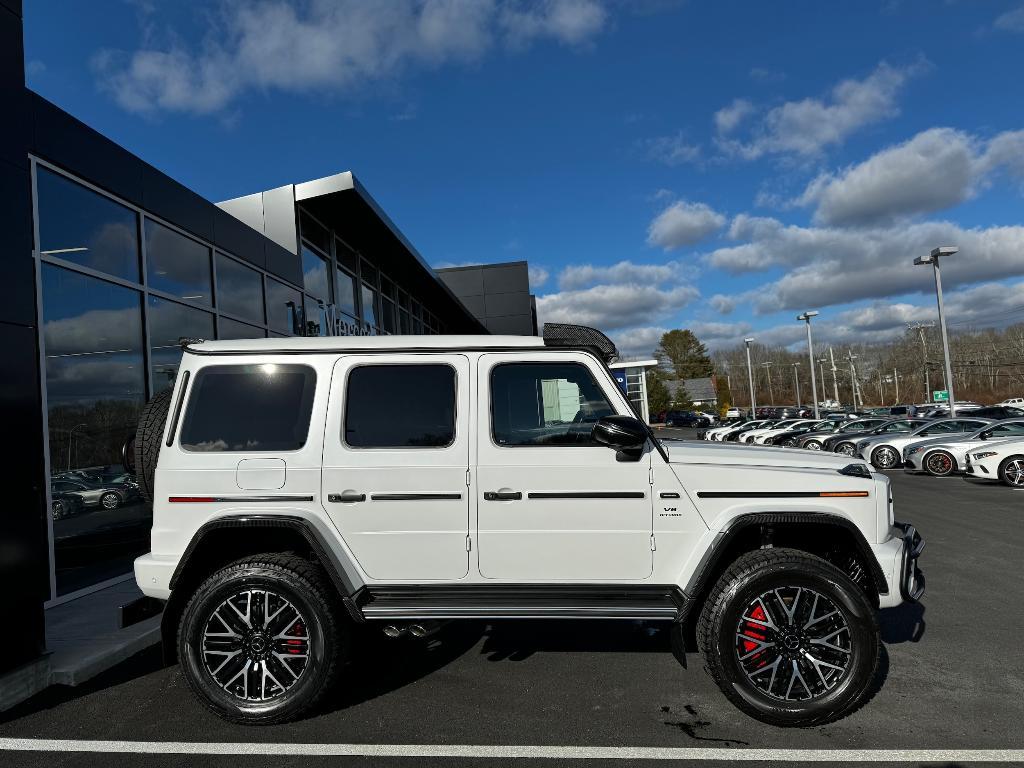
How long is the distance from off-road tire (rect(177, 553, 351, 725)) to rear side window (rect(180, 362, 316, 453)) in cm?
71

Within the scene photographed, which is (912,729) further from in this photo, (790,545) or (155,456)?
(155,456)

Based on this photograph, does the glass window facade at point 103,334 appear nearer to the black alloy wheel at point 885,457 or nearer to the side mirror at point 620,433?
the side mirror at point 620,433

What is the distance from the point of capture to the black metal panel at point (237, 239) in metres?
10.5

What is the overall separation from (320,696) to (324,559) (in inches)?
30.0

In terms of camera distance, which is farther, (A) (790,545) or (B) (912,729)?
(A) (790,545)

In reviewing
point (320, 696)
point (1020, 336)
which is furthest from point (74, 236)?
point (1020, 336)

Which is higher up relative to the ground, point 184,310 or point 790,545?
point 184,310

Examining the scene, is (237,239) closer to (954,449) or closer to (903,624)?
(903,624)

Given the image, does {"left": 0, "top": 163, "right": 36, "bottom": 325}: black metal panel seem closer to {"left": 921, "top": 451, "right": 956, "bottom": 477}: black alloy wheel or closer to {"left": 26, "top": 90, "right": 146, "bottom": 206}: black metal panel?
{"left": 26, "top": 90, "right": 146, "bottom": 206}: black metal panel

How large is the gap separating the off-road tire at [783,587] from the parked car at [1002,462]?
43.6 feet

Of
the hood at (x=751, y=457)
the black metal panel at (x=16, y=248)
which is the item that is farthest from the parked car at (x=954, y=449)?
the black metal panel at (x=16, y=248)

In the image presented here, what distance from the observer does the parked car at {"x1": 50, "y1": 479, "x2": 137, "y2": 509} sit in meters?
6.96

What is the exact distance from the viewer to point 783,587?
360 cm

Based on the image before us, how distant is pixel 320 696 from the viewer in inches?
147
